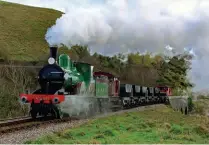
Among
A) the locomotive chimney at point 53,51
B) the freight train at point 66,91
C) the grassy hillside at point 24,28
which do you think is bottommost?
the freight train at point 66,91

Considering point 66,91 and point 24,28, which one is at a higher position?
point 24,28

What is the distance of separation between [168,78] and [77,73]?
5072 centimetres

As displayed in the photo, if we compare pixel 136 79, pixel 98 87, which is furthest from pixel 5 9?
pixel 98 87

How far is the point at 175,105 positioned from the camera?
170 ft

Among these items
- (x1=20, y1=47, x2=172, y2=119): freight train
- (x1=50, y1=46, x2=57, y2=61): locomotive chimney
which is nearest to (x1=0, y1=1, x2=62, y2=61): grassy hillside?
(x1=20, y1=47, x2=172, y2=119): freight train

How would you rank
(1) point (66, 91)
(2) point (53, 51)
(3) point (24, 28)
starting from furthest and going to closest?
(3) point (24, 28) < (1) point (66, 91) < (2) point (53, 51)

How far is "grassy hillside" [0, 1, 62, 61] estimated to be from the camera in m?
64.1

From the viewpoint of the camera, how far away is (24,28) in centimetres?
8306

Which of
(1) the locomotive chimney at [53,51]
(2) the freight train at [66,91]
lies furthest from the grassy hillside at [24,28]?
(1) the locomotive chimney at [53,51]

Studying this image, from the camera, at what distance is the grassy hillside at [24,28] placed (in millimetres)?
64137

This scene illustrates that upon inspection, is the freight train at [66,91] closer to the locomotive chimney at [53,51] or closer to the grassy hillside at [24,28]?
the locomotive chimney at [53,51]

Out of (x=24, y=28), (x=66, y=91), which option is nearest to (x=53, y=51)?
(x=66, y=91)

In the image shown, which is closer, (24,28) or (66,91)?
(66,91)

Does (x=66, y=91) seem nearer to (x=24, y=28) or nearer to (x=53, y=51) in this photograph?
(x=53, y=51)
